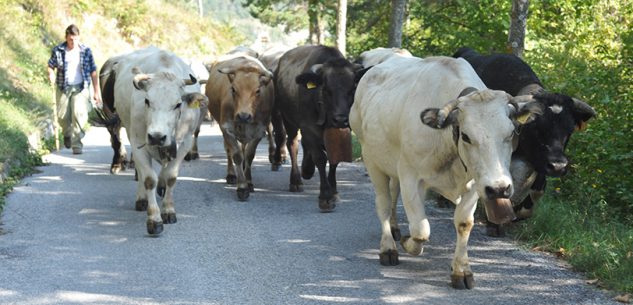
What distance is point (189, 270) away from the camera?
25.0 feet

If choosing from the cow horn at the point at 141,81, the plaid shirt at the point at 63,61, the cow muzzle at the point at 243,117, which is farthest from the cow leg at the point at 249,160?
the plaid shirt at the point at 63,61

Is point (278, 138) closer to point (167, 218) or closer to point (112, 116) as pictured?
point (112, 116)

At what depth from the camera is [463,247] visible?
7.16 metres

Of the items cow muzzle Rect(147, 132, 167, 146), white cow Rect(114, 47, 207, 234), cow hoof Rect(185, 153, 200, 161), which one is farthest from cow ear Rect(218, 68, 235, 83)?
cow hoof Rect(185, 153, 200, 161)

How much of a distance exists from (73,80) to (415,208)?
9.66m

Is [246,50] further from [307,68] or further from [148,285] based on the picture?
[148,285]

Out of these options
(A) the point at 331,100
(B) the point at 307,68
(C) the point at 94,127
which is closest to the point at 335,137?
(A) the point at 331,100

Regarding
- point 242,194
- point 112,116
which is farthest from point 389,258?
point 112,116

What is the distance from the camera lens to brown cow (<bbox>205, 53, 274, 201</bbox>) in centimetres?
1141

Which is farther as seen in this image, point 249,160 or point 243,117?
point 249,160

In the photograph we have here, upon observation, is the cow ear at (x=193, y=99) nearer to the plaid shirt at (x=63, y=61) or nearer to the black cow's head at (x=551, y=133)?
the black cow's head at (x=551, y=133)

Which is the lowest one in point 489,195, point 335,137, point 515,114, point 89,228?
point 89,228

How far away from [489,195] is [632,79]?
6.16m

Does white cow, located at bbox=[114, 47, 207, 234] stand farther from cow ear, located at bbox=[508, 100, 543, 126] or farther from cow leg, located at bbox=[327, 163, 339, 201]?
cow ear, located at bbox=[508, 100, 543, 126]
